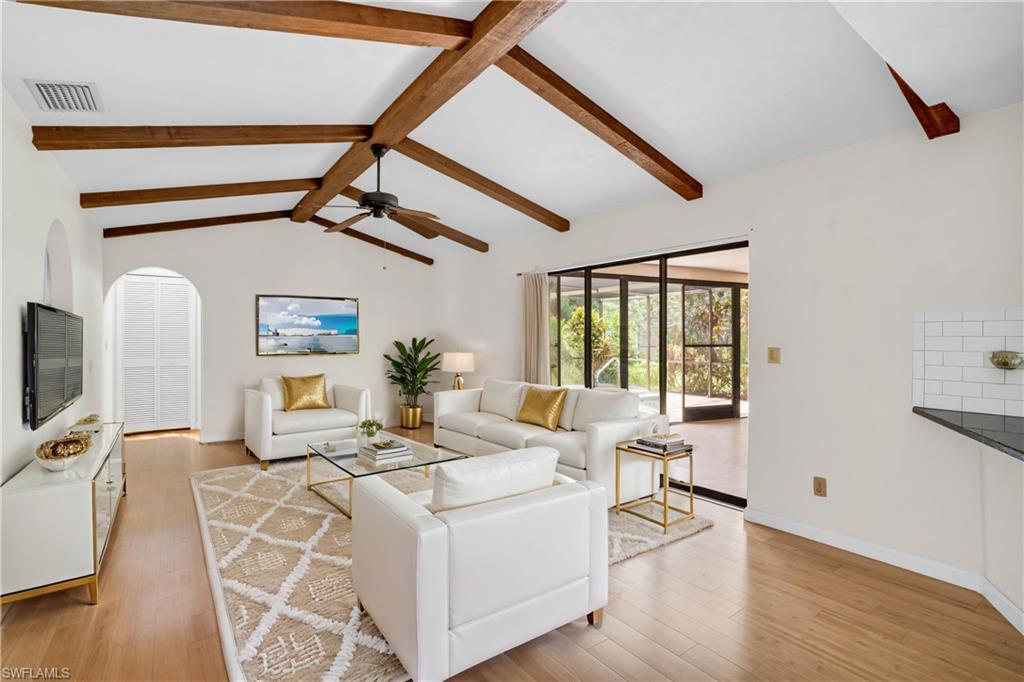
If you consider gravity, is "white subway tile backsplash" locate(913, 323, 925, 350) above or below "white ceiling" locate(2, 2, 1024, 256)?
below

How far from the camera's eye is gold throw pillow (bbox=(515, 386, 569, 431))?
15.6 feet

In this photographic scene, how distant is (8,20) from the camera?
83.1 inches

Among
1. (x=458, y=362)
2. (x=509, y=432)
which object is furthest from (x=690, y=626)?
(x=458, y=362)

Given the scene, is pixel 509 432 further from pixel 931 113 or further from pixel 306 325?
pixel 306 325

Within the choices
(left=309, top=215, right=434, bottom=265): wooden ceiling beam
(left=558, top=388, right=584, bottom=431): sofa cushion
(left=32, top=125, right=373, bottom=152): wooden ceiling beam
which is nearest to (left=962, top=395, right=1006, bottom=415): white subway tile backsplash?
(left=558, top=388, right=584, bottom=431): sofa cushion

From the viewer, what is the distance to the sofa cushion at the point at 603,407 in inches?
169

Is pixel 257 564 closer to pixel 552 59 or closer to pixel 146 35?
pixel 146 35

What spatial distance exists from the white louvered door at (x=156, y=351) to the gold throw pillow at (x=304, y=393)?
237cm

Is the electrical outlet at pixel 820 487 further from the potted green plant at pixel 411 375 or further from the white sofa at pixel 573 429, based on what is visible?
the potted green plant at pixel 411 375

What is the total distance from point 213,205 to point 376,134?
9.41 feet

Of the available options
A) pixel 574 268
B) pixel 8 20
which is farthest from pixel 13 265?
pixel 574 268

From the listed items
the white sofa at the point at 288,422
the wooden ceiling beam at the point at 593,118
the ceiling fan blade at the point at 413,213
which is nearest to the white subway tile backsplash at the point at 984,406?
the wooden ceiling beam at the point at 593,118

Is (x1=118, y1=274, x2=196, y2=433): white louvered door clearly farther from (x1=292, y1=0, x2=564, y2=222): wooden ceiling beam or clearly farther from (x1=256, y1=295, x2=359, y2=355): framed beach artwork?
(x1=292, y1=0, x2=564, y2=222): wooden ceiling beam

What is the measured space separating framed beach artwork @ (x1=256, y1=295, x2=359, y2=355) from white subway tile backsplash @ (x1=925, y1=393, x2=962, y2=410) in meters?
6.39
